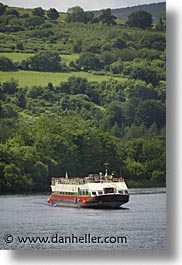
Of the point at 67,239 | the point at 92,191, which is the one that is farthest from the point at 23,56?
the point at 67,239

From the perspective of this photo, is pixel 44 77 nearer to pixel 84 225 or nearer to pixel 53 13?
pixel 53 13

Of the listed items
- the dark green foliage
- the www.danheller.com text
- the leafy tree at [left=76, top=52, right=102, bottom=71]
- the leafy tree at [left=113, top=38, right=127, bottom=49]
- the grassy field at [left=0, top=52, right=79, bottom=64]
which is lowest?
the www.danheller.com text

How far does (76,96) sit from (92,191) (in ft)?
3.86

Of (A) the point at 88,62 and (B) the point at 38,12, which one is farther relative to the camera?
(A) the point at 88,62

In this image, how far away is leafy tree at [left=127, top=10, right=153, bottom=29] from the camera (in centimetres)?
1358

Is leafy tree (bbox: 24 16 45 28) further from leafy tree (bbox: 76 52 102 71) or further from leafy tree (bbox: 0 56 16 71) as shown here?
leafy tree (bbox: 76 52 102 71)

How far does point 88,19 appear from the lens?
13672 mm

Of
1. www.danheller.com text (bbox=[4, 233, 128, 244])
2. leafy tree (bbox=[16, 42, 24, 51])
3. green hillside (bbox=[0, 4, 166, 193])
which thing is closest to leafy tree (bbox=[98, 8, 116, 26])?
green hillside (bbox=[0, 4, 166, 193])

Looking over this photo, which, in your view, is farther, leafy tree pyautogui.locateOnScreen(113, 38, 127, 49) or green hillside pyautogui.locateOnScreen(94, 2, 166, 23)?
leafy tree pyautogui.locateOnScreen(113, 38, 127, 49)

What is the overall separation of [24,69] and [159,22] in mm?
1719

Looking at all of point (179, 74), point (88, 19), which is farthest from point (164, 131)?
point (88, 19)

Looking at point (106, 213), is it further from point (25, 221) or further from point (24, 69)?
point (24, 69)

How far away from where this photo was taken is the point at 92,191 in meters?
13.6

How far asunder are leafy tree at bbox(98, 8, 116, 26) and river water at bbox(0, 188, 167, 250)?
2078 millimetres
